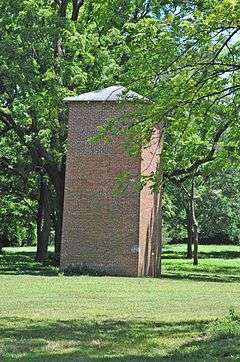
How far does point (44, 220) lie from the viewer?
4247 centimetres

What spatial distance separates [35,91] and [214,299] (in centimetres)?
1545

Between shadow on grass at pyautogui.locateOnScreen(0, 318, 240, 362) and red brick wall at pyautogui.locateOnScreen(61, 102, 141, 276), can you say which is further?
red brick wall at pyautogui.locateOnScreen(61, 102, 141, 276)

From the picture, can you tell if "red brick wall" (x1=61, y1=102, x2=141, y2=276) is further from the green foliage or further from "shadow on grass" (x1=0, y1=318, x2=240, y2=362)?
the green foliage

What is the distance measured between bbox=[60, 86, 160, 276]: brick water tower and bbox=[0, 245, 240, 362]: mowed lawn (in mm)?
6561

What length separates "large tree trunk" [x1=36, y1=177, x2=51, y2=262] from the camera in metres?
41.5

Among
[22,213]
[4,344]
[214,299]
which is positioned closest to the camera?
[4,344]

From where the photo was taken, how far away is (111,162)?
3153 cm

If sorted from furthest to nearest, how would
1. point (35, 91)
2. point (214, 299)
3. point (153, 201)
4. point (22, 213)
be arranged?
point (22, 213) < point (153, 201) < point (35, 91) < point (214, 299)

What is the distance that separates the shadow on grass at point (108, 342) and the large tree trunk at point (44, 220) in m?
28.0

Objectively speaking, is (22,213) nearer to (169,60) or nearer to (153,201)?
(153,201)

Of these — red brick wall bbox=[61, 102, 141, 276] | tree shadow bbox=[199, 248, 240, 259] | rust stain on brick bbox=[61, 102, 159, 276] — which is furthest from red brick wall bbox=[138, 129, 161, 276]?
tree shadow bbox=[199, 248, 240, 259]

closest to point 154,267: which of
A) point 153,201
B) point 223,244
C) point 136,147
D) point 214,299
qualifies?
point 153,201

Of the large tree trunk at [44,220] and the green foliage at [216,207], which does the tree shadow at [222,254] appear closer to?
the green foliage at [216,207]

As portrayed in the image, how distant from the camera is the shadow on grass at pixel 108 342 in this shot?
365 inches
